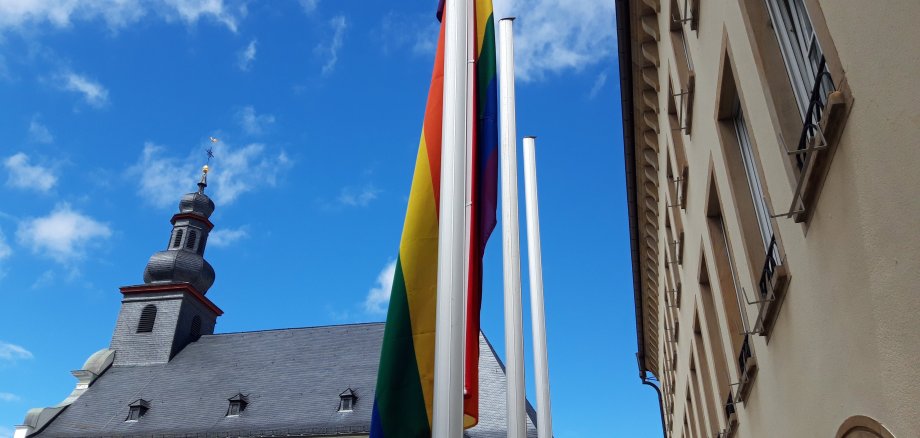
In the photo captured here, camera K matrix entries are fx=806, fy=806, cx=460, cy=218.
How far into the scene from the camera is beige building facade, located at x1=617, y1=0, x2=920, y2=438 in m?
4.17

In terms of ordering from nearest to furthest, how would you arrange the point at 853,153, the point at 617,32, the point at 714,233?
1. the point at 853,153
2. the point at 714,233
3. the point at 617,32

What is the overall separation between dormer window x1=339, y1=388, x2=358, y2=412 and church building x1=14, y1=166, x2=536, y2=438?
0.06 m

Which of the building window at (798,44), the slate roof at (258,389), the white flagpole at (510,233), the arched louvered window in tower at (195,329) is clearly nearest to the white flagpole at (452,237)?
the building window at (798,44)

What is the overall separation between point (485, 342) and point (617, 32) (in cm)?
3228

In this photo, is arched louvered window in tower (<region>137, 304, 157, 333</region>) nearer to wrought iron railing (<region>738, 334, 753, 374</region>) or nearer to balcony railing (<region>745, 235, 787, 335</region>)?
wrought iron railing (<region>738, 334, 753, 374</region>)

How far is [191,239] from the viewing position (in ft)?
184

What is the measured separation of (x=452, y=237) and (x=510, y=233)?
3.69m

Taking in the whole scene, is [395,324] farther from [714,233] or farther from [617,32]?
[617,32]

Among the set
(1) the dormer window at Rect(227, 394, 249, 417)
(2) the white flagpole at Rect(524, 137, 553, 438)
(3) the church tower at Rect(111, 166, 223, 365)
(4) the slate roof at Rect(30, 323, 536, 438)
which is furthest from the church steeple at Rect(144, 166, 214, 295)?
(2) the white flagpole at Rect(524, 137, 553, 438)

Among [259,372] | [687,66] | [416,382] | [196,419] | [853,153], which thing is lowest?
[416,382]

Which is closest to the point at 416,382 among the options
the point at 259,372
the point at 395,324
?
the point at 395,324

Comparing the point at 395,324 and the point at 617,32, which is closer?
the point at 395,324

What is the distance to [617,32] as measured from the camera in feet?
44.8

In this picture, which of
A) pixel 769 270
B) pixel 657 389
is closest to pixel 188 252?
pixel 657 389
